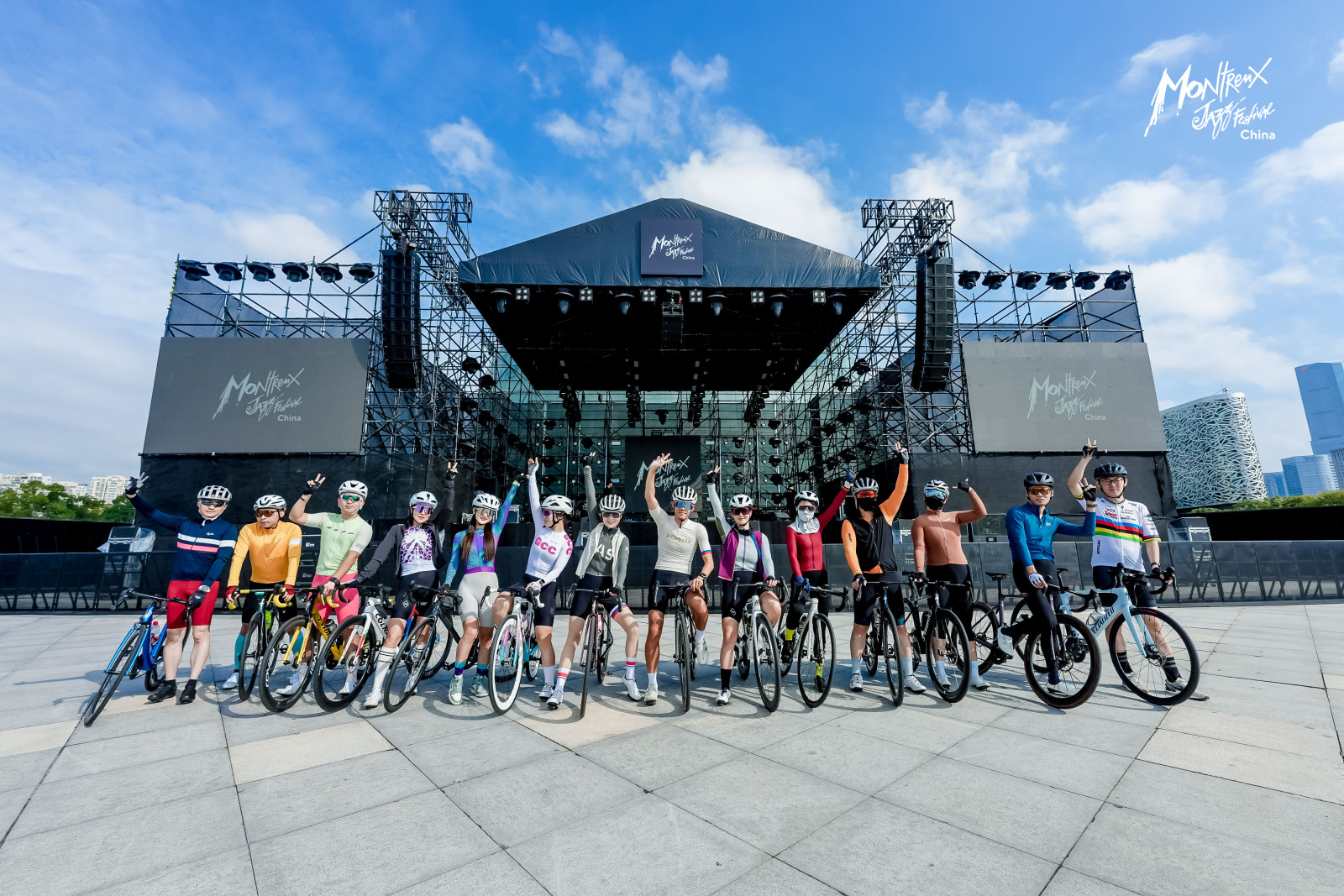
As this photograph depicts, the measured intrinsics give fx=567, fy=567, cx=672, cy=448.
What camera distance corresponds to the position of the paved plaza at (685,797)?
96.5 inches

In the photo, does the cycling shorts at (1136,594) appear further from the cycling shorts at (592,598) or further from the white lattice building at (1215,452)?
the white lattice building at (1215,452)

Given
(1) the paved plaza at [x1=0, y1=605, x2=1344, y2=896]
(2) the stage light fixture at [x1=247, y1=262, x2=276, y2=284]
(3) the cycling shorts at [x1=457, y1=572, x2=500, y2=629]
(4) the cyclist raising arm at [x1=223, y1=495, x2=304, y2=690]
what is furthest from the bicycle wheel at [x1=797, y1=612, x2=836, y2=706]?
(2) the stage light fixture at [x1=247, y1=262, x2=276, y2=284]

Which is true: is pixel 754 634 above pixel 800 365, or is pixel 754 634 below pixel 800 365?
below

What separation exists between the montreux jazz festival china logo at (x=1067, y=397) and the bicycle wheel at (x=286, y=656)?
2595cm

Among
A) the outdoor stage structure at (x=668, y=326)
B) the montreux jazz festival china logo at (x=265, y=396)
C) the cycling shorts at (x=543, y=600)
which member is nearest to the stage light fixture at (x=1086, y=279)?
the outdoor stage structure at (x=668, y=326)

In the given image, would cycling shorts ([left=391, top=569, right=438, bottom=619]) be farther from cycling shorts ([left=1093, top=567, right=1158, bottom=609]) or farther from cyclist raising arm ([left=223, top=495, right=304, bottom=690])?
cycling shorts ([left=1093, top=567, right=1158, bottom=609])

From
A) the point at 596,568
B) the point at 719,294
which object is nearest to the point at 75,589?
the point at 596,568

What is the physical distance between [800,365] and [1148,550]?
23.7 metres

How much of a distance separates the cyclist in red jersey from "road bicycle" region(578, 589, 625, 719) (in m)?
1.75

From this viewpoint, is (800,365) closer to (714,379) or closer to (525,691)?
(714,379)

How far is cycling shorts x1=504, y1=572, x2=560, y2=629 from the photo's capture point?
5.37 metres

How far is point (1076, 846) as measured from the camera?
262 cm

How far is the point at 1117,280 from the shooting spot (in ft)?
81.3

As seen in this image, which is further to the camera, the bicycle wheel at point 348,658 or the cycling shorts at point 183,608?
the cycling shorts at point 183,608
